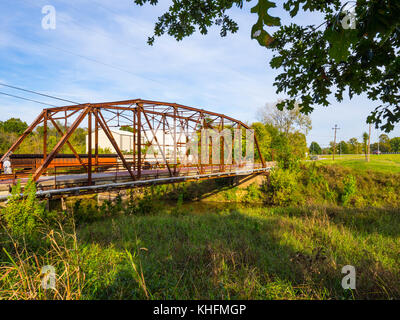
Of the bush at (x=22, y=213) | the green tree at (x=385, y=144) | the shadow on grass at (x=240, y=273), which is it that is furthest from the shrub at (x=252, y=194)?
the green tree at (x=385, y=144)

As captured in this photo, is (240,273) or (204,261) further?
(204,261)

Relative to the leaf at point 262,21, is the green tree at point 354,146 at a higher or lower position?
higher

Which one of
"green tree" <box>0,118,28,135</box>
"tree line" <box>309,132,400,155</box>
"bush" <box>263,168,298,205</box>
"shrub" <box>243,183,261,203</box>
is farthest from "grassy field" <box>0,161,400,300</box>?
"tree line" <box>309,132,400,155</box>

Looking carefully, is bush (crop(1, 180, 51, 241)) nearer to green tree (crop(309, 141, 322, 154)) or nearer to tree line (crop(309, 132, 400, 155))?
tree line (crop(309, 132, 400, 155))

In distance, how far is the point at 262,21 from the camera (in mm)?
1441

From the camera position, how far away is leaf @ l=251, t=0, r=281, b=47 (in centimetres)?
139

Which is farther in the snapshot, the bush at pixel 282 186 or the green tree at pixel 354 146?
the green tree at pixel 354 146

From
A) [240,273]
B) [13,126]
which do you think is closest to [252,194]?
[240,273]

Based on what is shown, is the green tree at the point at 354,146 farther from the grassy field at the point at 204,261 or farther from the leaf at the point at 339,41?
the leaf at the point at 339,41

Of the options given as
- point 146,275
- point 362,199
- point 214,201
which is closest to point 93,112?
point 146,275

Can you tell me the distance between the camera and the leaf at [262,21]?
1.39m

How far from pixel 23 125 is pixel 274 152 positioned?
59778mm

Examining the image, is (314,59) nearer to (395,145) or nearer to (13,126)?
(13,126)

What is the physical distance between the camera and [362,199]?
75.2 feet
